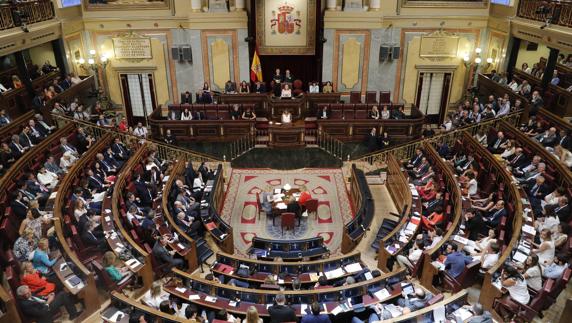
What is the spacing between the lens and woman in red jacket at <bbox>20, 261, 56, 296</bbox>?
7047 mm

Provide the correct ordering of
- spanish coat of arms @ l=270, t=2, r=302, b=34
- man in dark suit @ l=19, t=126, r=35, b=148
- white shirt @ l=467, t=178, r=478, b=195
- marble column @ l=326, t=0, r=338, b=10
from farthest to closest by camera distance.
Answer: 1. spanish coat of arms @ l=270, t=2, r=302, b=34
2. marble column @ l=326, t=0, r=338, b=10
3. man in dark suit @ l=19, t=126, r=35, b=148
4. white shirt @ l=467, t=178, r=478, b=195

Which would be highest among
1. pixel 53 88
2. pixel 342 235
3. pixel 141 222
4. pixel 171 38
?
pixel 171 38

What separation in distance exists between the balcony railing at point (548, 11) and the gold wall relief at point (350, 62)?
18.1ft

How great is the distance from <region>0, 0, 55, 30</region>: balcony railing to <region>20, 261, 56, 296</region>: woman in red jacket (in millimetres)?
8344

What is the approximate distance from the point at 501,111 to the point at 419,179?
438 centimetres

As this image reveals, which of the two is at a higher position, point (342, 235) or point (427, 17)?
point (427, 17)

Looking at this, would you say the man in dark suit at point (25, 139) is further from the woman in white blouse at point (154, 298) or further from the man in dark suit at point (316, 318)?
the man in dark suit at point (316, 318)

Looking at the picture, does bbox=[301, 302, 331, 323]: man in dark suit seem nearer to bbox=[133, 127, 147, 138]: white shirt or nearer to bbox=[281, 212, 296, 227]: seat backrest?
bbox=[281, 212, 296, 227]: seat backrest

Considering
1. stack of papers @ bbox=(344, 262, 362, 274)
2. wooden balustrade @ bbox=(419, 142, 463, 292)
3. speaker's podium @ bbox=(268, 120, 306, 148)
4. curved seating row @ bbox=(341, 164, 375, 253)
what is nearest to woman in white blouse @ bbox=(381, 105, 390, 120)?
wooden balustrade @ bbox=(419, 142, 463, 292)

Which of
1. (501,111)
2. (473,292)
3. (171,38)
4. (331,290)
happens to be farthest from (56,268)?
(501,111)

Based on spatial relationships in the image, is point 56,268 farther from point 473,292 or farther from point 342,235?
point 473,292

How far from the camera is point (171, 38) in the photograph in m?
16.8

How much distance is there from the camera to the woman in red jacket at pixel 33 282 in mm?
7047

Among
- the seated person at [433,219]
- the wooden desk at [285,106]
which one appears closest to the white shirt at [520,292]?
the seated person at [433,219]
